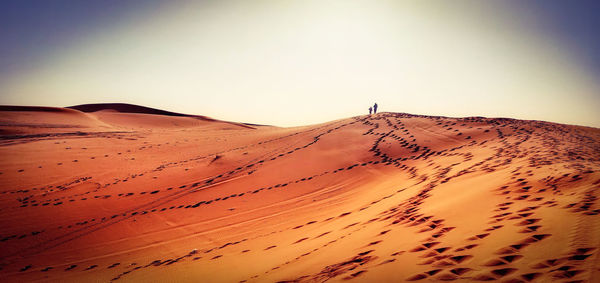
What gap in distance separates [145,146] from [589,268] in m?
17.4

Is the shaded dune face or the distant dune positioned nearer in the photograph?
the shaded dune face

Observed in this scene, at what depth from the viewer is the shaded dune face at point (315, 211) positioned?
2732mm

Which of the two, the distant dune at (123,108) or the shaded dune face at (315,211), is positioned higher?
the distant dune at (123,108)

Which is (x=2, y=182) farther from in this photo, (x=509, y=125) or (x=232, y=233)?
(x=509, y=125)

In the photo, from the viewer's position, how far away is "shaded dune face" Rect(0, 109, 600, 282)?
273 centimetres

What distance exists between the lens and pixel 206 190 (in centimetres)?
841

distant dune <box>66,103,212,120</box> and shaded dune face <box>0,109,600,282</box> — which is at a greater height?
distant dune <box>66,103,212,120</box>

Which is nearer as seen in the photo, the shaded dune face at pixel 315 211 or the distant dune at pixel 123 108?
the shaded dune face at pixel 315 211

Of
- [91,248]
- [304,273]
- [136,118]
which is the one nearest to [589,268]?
[304,273]

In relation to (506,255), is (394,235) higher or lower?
lower

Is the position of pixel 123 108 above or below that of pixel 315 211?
above

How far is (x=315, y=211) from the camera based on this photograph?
6512 millimetres

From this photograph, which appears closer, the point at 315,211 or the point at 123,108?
the point at 315,211

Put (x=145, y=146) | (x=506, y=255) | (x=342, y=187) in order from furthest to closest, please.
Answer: (x=145, y=146) < (x=342, y=187) < (x=506, y=255)
